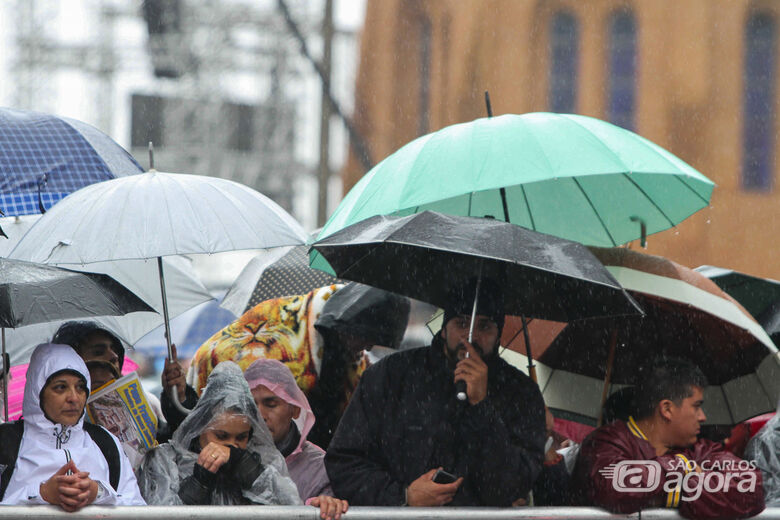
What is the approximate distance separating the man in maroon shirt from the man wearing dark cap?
261mm

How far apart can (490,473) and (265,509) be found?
81 cm

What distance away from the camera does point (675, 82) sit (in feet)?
83.5

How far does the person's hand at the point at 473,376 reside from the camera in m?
4.12

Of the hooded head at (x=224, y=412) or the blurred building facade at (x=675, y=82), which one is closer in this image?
the hooded head at (x=224, y=412)

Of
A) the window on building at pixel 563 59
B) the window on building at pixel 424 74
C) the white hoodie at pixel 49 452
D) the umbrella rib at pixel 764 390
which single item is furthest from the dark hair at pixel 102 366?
the window on building at pixel 424 74

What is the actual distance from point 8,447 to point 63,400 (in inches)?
9.8

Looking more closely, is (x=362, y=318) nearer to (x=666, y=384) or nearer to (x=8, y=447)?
(x=666, y=384)

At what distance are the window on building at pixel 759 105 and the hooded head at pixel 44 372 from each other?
74.8 feet

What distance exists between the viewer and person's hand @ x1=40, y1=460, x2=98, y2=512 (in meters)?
3.83

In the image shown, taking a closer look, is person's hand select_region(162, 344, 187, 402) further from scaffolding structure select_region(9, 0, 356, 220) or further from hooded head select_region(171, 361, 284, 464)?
scaffolding structure select_region(9, 0, 356, 220)

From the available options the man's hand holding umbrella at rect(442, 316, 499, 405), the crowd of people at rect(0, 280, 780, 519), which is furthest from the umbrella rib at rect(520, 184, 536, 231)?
the man's hand holding umbrella at rect(442, 316, 499, 405)

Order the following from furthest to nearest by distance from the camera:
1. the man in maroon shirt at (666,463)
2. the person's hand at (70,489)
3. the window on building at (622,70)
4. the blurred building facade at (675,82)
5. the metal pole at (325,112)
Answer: the window on building at (622,70) < the blurred building facade at (675,82) < the metal pole at (325,112) < the man in maroon shirt at (666,463) < the person's hand at (70,489)

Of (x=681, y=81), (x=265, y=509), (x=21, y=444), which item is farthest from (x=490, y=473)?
(x=681, y=81)

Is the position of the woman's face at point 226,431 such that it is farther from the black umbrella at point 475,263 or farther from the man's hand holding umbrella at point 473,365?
the man's hand holding umbrella at point 473,365
